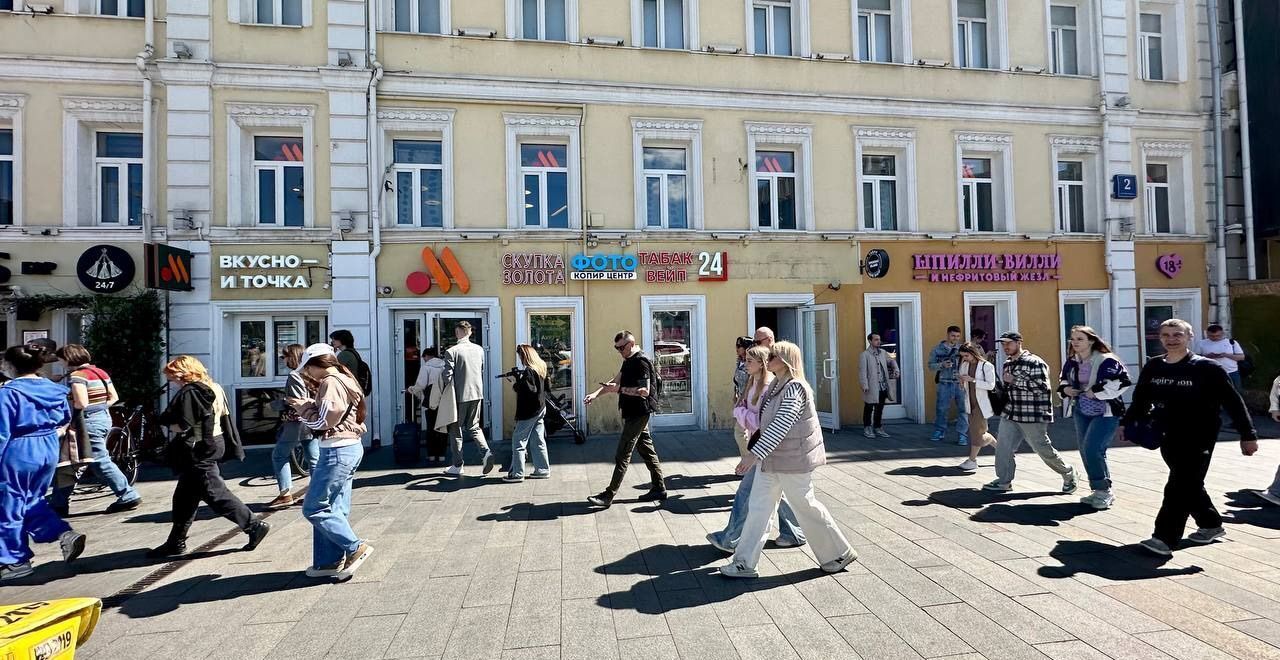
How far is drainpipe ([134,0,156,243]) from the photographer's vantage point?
1044 cm

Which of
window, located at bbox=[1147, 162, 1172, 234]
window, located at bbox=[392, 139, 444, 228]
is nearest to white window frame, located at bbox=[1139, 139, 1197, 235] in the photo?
→ window, located at bbox=[1147, 162, 1172, 234]

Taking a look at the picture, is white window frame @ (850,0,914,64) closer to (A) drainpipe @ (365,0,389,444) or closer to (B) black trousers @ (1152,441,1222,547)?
(A) drainpipe @ (365,0,389,444)

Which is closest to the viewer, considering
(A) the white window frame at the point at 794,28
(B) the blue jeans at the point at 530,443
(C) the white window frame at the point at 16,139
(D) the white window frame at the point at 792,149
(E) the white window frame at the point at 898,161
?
(B) the blue jeans at the point at 530,443

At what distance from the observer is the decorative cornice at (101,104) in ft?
34.4

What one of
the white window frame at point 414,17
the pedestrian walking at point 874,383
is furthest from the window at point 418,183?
the pedestrian walking at point 874,383

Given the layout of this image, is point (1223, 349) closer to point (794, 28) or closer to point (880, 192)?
point (880, 192)

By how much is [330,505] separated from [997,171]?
46.2 ft

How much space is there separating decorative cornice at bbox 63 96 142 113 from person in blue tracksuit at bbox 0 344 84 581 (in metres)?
7.38

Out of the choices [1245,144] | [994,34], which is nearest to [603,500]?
[994,34]

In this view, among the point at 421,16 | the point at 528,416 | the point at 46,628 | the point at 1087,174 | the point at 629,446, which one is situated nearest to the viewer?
the point at 46,628

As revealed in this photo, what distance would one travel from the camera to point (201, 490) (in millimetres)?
5289

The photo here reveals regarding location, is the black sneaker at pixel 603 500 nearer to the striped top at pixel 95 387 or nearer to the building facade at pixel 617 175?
the building facade at pixel 617 175

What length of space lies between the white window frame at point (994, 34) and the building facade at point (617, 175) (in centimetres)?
6

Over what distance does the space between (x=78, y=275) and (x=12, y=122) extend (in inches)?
117
